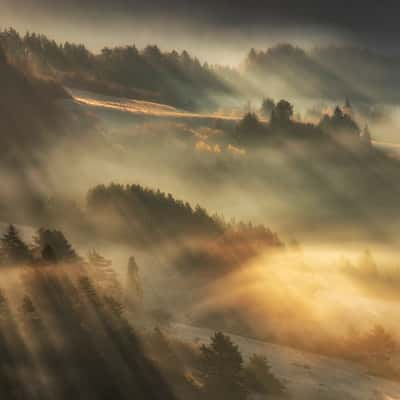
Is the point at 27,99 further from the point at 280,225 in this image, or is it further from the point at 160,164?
the point at 280,225

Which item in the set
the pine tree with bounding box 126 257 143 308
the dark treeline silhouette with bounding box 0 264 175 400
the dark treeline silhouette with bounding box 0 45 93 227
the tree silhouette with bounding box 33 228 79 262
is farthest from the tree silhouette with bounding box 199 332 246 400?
the dark treeline silhouette with bounding box 0 45 93 227

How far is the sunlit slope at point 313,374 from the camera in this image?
51.5 m

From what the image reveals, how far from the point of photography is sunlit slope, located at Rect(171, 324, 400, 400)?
5150cm

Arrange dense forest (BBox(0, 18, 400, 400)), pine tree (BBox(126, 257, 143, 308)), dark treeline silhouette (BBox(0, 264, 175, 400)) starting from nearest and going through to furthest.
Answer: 1. dark treeline silhouette (BBox(0, 264, 175, 400))
2. dense forest (BBox(0, 18, 400, 400))
3. pine tree (BBox(126, 257, 143, 308))

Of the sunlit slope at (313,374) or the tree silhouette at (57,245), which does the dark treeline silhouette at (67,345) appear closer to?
the tree silhouette at (57,245)

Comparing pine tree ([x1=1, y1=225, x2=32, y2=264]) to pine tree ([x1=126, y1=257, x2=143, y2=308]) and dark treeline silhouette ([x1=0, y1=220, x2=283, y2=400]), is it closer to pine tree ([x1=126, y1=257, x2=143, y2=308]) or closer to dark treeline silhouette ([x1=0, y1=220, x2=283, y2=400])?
dark treeline silhouette ([x1=0, y1=220, x2=283, y2=400])

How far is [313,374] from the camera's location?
56469 millimetres

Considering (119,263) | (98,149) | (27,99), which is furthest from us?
(98,149)

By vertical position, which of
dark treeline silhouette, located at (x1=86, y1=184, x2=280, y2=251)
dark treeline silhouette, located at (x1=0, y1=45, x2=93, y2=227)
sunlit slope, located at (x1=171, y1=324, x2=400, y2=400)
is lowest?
sunlit slope, located at (x1=171, y1=324, x2=400, y2=400)

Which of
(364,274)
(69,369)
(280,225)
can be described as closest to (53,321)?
(69,369)

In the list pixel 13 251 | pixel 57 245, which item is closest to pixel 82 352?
pixel 13 251

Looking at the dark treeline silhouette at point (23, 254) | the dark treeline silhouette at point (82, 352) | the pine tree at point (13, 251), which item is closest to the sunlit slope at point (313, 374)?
the dark treeline silhouette at point (82, 352)

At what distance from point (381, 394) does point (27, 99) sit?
122 metres

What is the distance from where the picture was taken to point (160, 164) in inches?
7485
